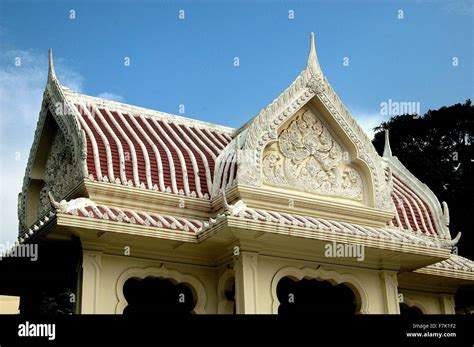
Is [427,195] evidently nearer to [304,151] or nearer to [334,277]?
[304,151]

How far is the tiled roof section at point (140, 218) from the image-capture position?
34.5 feet

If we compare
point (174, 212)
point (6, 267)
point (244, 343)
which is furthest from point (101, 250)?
point (244, 343)

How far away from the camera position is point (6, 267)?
12.3 meters

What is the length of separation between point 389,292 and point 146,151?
496 centimetres

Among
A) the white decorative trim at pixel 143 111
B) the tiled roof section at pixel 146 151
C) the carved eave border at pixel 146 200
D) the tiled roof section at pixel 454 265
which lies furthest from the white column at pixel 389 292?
the white decorative trim at pixel 143 111

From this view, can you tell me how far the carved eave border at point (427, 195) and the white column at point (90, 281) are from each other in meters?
7.52

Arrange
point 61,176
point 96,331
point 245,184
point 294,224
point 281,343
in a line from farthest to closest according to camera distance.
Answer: point 61,176, point 245,184, point 294,224, point 281,343, point 96,331

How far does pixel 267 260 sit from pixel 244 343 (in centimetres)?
252

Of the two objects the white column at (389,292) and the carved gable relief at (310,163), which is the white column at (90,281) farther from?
the white column at (389,292)

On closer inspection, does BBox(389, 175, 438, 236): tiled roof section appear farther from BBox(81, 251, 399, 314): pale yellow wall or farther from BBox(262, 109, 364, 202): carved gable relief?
BBox(81, 251, 399, 314): pale yellow wall

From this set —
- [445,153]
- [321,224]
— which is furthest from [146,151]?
[445,153]

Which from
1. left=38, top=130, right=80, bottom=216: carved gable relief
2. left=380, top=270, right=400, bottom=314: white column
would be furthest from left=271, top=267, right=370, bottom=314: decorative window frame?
left=38, top=130, right=80, bottom=216: carved gable relief

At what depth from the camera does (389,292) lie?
40.4 ft

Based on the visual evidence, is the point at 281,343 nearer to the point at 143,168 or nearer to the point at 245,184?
the point at 245,184
